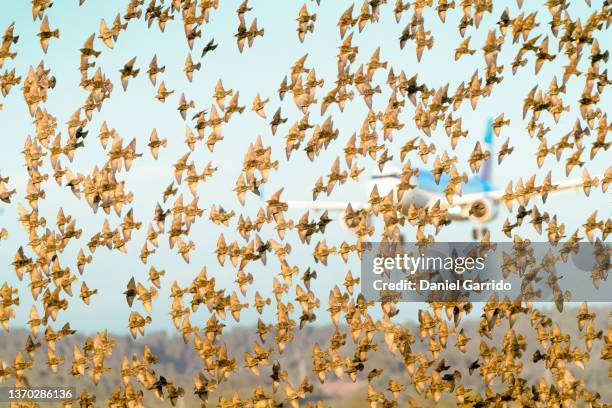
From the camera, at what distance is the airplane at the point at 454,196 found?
4084 mm

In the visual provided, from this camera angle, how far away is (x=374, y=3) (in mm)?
4090

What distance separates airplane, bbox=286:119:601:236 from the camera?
13.4 feet

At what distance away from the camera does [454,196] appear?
13.2 feet

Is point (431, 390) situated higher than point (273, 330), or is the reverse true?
point (273, 330)

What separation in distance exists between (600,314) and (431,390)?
1.38 metres

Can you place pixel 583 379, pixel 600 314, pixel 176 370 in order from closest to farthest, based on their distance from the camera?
pixel 583 379
pixel 600 314
pixel 176 370

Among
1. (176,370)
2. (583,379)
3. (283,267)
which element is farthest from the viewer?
(176,370)

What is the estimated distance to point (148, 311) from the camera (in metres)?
4.05

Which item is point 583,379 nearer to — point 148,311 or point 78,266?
point 148,311

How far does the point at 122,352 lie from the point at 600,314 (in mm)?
2889

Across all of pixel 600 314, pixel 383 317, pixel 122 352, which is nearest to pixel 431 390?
pixel 383 317

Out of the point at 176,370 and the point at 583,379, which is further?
the point at 176,370

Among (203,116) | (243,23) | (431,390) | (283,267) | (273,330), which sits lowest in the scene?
(431,390)

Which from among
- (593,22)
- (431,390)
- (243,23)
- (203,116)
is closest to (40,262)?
(203,116)
